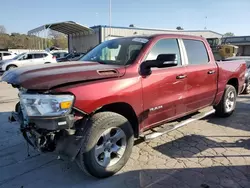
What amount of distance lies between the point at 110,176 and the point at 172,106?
1.58 m

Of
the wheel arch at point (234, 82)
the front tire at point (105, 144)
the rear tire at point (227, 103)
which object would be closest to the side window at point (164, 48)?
the front tire at point (105, 144)

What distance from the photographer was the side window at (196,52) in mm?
4590

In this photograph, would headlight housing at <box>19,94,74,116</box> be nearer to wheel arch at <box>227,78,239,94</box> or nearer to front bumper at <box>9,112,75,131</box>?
front bumper at <box>9,112,75,131</box>

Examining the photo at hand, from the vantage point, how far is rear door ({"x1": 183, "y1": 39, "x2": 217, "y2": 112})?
447cm

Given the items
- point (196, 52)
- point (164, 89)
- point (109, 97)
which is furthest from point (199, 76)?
point (109, 97)

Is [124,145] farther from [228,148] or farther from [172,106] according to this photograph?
[228,148]

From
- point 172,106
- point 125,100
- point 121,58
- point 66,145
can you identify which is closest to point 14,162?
point 66,145

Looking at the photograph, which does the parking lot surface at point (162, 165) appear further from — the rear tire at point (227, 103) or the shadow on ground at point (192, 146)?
the rear tire at point (227, 103)

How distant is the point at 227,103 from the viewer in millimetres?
5965

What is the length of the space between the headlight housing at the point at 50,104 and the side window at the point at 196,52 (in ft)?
8.65

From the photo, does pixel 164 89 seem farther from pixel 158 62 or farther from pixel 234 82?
pixel 234 82

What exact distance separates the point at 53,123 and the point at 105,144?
834 mm

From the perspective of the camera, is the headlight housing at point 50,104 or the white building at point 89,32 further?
the white building at point 89,32

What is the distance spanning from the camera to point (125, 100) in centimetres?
334
